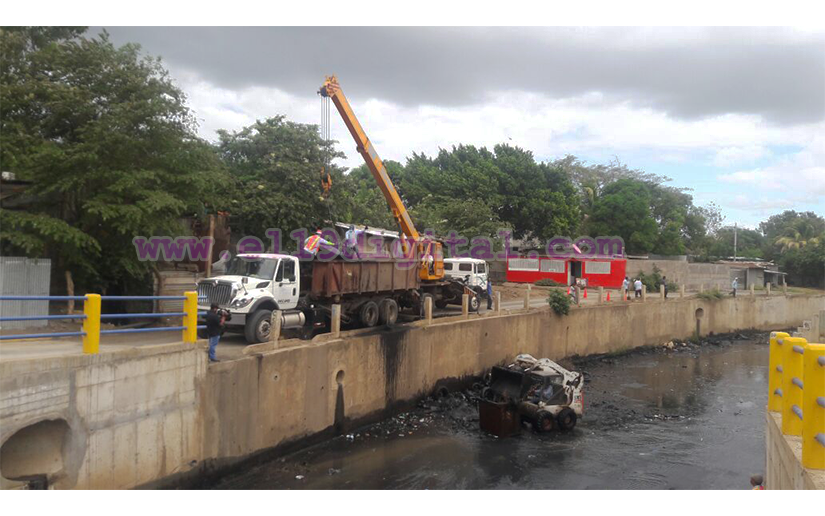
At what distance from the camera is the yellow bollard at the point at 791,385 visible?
4816 mm

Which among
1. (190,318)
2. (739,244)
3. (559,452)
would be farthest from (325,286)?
(739,244)

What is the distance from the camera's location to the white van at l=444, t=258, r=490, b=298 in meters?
25.5

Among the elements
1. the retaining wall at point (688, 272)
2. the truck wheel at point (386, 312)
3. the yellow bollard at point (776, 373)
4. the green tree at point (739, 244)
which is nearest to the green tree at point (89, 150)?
the truck wheel at point (386, 312)

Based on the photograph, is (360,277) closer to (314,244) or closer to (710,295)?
(314,244)

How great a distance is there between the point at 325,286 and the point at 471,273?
10919mm

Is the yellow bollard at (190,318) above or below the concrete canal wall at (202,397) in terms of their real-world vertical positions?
above

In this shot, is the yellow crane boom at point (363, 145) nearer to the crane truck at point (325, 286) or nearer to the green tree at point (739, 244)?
the crane truck at point (325, 286)

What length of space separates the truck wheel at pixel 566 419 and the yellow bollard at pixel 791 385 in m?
10.6

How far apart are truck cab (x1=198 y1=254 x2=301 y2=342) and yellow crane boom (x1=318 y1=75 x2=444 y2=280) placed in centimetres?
609

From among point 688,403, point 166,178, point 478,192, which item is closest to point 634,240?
point 478,192

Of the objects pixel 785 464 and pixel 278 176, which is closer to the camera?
pixel 785 464

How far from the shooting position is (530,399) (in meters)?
15.3

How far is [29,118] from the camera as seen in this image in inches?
540

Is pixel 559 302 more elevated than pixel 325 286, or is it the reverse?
pixel 325 286
